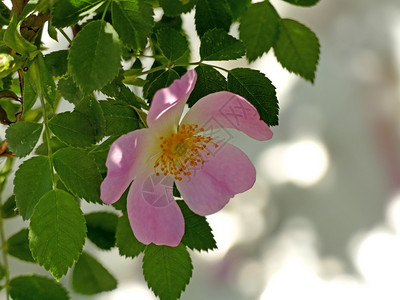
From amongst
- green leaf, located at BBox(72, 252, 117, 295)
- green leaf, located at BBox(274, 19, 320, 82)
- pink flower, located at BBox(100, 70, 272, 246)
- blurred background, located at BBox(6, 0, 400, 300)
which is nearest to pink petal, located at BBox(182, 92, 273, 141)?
pink flower, located at BBox(100, 70, 272, 246)

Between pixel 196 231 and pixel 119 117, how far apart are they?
83 mm

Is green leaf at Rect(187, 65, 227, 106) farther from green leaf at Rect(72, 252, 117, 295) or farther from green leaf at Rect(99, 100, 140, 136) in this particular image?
green leaf at Rect(72, 252, 117, 295)

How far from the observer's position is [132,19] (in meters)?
0.30

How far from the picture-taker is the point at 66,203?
32 centimetres

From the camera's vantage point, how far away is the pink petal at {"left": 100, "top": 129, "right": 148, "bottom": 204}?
0.27 metres

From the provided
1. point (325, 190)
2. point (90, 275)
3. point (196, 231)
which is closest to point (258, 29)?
point (196, 231)

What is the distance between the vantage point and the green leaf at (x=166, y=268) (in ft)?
1.15

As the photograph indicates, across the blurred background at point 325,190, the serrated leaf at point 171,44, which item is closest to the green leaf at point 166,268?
the serrated leaf at point 171,44

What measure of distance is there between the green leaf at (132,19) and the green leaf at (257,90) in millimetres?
54

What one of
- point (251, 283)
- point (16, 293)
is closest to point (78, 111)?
point (16, 293)

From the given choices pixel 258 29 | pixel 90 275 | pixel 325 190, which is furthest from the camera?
pixel 325 190

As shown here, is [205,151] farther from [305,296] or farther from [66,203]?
[305,296]

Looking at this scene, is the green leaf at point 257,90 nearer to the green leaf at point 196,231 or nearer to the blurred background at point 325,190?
the green leaf at point 196,231

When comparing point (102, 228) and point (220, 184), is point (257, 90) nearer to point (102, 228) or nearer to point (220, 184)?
point (220, 184)
